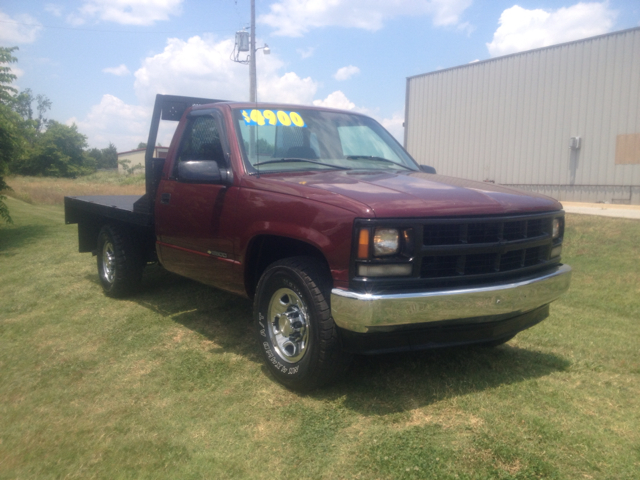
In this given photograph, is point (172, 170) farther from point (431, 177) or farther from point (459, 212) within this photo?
point (459, 212)

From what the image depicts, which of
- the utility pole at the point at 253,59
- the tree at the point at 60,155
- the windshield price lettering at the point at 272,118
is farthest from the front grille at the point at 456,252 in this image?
the tree at the point at 60,155

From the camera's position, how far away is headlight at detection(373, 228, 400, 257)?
295 cm

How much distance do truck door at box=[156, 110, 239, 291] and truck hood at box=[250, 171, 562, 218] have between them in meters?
0.53

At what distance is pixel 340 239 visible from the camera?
303 centimetres

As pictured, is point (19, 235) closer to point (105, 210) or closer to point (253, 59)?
point (105, 210)

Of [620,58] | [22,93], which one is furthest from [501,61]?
[22,93]

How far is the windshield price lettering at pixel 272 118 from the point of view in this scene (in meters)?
4.38

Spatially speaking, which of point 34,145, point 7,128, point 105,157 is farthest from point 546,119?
point 105,157

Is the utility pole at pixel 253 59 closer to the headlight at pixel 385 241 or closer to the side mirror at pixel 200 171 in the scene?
the side mirror at pixel 200 171

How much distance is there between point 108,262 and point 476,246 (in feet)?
15.1

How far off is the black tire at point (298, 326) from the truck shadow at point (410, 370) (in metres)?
0.22

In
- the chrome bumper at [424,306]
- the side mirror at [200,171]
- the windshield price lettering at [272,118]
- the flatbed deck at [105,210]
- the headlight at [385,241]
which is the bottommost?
the chrome bumper at [424,306]

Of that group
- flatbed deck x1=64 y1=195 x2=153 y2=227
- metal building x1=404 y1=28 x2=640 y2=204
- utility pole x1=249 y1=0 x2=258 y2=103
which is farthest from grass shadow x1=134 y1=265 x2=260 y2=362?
metal building x1=404 y1=28 x2=640 y2=204

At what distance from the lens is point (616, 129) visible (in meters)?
17.7
